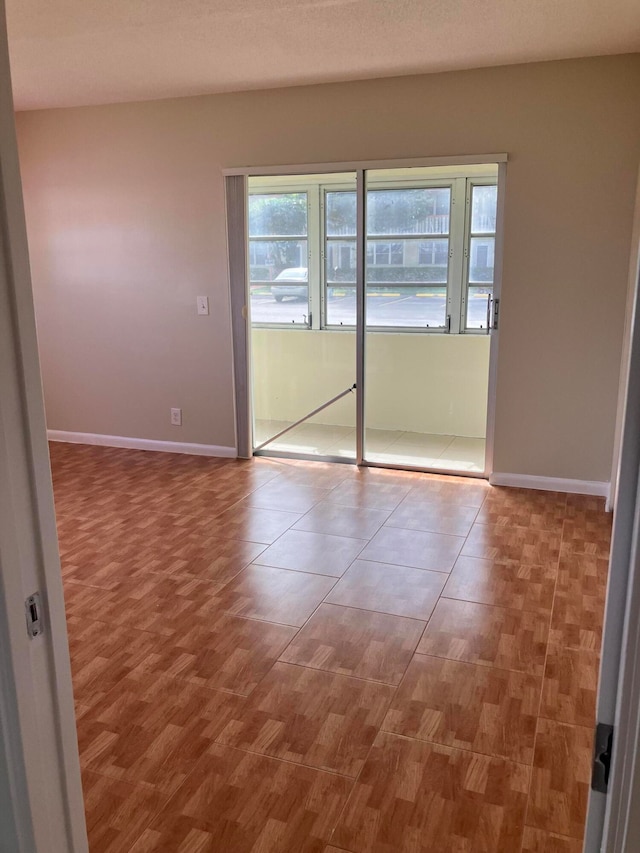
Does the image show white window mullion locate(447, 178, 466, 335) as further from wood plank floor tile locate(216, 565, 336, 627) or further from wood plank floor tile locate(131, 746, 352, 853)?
wood plank floor tile locate(131, 746, 352, 853)

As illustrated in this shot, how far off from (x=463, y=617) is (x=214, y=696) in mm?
1107

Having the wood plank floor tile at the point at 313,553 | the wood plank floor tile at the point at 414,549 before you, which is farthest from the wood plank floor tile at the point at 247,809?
the wood plank floor tile at the point at 414,549

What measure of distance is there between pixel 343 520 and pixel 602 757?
3.19 metres

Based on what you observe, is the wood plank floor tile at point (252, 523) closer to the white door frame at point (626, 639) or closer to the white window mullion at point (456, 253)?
the white window mullion at point (456, 253)

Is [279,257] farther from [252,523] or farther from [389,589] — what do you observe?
[389,589]

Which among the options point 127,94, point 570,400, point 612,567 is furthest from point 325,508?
point 612,567

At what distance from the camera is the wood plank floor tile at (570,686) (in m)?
2.29

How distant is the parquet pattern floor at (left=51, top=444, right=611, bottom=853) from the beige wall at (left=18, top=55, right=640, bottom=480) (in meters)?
0.91

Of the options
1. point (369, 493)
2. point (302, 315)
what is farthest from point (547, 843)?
point (302, 315)

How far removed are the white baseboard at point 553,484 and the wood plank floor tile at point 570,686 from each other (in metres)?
1.88

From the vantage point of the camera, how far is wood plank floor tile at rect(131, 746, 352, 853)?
5.93ft

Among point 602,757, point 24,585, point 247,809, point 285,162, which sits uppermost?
point 285,162

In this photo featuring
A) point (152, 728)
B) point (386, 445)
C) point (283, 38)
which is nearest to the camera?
point (152, 728)

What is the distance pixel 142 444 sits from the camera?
5.61 m
